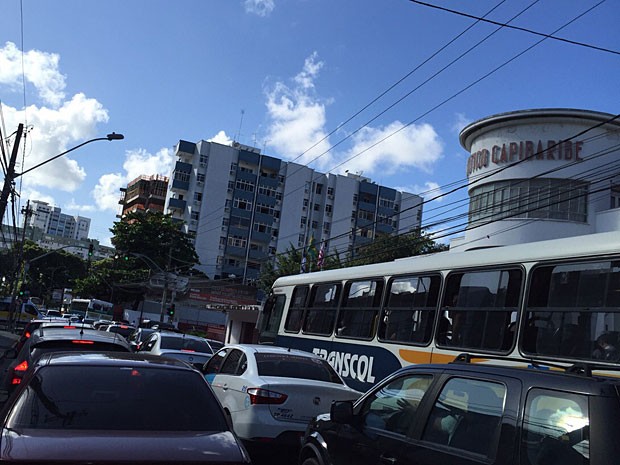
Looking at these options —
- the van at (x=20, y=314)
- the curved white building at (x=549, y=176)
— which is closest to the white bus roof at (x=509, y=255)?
the curved white building at (x=549, y=176)

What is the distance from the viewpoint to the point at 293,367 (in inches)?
318

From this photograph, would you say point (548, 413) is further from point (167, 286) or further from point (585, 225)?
point (167, 286)

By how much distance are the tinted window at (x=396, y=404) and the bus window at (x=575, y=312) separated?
8.88ft

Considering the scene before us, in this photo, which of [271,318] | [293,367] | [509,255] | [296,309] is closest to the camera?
[509,255]

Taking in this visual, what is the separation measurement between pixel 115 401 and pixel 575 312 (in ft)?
15.8

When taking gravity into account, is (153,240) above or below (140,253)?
above

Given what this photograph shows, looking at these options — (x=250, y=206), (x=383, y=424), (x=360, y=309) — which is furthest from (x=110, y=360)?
(x=250, y=206)

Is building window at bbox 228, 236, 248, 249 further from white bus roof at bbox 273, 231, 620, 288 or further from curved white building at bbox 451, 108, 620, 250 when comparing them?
white bus roof at bbox 273, 231, 620, 288

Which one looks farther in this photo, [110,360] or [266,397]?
[266,397]

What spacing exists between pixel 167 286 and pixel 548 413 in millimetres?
43905

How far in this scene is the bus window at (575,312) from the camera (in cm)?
603

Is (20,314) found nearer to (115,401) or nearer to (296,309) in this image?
(296,309)

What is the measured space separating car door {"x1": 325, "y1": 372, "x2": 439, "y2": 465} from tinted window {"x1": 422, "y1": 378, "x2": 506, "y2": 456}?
0.66 feet

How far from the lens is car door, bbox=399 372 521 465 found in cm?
331
